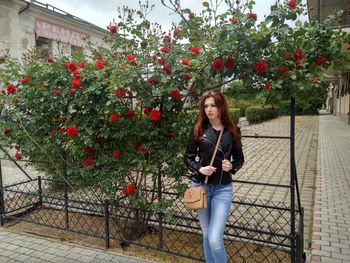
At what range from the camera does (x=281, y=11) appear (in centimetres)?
232

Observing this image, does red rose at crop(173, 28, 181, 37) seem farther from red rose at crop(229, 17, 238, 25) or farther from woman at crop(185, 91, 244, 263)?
woman at crop(185, 91, 244, 263)

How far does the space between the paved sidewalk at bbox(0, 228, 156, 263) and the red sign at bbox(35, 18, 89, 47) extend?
8881mm

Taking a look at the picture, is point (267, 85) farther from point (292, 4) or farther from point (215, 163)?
point (215, 163)

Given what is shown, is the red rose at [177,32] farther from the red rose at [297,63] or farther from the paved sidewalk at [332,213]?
the paved sidewalk at [332,213]

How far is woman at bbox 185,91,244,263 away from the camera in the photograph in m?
2.32

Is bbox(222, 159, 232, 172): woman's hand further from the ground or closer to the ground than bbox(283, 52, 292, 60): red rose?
closer to the ground

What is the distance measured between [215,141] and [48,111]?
2057mm

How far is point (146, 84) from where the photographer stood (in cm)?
288

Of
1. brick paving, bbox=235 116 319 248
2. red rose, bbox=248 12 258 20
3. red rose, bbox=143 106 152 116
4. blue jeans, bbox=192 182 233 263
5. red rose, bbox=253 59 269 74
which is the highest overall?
red rose, bbox=248 12 258 20

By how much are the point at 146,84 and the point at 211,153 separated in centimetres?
98

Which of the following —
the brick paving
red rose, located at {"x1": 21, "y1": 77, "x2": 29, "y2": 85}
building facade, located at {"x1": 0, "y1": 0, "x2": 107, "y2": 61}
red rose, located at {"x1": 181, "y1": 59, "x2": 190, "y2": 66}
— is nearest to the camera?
red rose, located at {"x1": 181, "y1": 59, "x2": 190, "y2": 66}

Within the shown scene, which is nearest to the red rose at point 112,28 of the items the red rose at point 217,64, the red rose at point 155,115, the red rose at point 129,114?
the red rose at point 129,114

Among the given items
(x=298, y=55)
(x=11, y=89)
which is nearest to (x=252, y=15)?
(x=298, y=55)

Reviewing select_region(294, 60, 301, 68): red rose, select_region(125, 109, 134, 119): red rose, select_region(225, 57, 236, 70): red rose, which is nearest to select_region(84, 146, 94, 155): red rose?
select_region(125, 109, 134, 119): red rose
